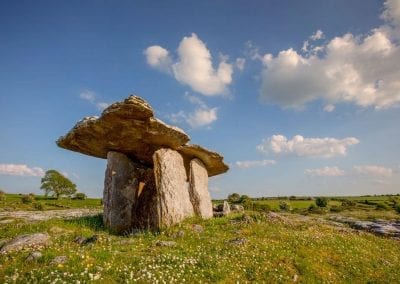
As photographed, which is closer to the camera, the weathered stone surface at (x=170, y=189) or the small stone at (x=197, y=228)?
the small stone at (x=197, y=228)

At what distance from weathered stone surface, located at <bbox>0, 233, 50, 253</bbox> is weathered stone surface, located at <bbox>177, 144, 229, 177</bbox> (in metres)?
10.9

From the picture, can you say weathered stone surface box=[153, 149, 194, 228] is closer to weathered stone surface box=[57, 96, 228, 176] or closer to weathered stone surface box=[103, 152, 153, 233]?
weathered stone surface box=[57, 96, 228, 176]

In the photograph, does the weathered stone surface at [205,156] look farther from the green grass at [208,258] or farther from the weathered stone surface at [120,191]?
the green grass at [208,258]

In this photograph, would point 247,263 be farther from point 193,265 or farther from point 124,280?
point 124,280

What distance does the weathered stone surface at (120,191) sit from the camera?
21.0 m

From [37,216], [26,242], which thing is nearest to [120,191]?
[26,242]

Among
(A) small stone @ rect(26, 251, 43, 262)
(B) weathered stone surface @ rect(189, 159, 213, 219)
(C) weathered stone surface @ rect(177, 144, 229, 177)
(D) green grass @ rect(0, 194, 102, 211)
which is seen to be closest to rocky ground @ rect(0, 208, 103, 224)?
(B) weathered stone surface @ rect(189, 159, 213, 219)

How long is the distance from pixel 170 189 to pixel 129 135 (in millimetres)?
4255

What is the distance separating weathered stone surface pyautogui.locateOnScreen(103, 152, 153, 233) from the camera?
20969 mm

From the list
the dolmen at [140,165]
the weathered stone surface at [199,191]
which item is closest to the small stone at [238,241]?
the dolmen at [140,165]

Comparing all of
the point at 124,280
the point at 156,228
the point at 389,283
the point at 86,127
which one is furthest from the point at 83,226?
the point at 389,283

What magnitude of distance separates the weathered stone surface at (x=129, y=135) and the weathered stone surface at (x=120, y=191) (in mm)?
1049

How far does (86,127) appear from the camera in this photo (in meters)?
20.5

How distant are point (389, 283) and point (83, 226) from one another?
15.8 m
